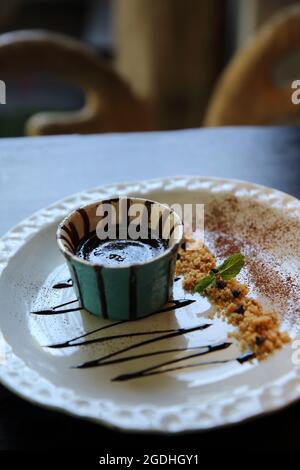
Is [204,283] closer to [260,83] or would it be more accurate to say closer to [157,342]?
[157,342]

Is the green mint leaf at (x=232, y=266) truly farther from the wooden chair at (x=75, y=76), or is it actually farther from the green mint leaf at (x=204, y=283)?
the wooden chair at (x=75, y=76)

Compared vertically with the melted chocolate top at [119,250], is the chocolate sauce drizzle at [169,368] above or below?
below

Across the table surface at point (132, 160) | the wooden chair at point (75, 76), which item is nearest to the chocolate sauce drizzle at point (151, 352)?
the table surface at point (132, 160)

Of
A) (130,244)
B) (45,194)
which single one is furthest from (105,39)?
(130,244)

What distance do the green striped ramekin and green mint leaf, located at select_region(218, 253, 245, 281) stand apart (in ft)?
0.31

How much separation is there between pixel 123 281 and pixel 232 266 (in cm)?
21

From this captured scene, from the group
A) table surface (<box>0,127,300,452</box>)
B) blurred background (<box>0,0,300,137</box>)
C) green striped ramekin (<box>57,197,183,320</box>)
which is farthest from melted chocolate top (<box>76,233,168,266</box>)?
blurred background (<box>0,0,300,137</box>)

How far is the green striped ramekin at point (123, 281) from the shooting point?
0.94 m

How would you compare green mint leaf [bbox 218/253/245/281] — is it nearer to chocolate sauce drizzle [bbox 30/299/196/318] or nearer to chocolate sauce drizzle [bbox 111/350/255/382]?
chocolate sauce drizzle [bbox 30/299/196/318]

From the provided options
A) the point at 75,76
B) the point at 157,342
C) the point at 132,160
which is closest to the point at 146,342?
the point at 157,342

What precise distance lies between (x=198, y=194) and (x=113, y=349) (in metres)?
0.47

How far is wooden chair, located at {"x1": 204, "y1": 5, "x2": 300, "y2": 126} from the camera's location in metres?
1.86

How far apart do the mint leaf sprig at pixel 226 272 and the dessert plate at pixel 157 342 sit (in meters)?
0.02

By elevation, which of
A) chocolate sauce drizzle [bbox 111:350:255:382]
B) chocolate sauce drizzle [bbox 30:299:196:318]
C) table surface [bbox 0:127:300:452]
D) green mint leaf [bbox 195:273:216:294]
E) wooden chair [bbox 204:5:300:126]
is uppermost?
wooden chair [bbox 204:5:300:126]
